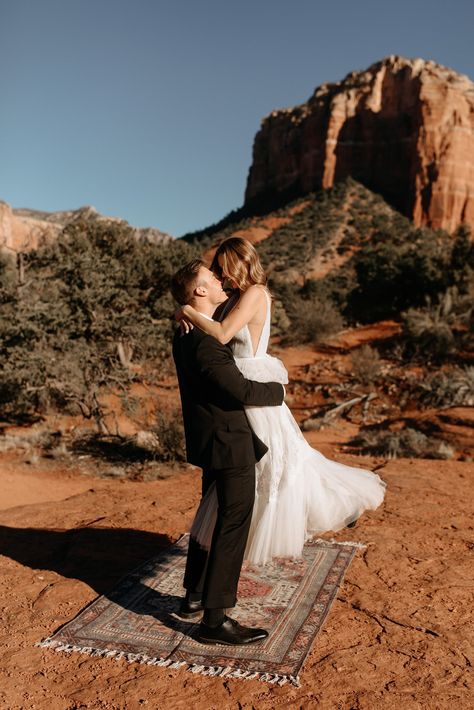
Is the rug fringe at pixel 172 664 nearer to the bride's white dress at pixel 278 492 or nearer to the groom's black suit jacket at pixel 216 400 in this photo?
the bride's white dress at pixel 278 492

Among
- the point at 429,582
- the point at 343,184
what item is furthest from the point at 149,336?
the point at 343,184

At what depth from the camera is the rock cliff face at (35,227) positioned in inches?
613

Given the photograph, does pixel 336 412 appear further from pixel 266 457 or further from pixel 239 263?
pixel 239 263

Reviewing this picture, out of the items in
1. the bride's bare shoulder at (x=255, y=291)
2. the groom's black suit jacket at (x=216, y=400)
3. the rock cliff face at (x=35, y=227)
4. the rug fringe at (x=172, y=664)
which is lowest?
the rug fringe at (x=172, y=664)

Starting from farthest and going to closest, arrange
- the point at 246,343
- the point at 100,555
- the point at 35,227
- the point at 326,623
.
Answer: the point at 35,227, the point at 100,555, the point at 326,623, the point at 246,343

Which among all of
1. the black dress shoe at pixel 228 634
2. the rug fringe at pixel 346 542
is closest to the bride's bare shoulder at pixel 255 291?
the black dress shoe at pixel 228 634

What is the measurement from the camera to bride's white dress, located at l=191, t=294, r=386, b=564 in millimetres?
3336

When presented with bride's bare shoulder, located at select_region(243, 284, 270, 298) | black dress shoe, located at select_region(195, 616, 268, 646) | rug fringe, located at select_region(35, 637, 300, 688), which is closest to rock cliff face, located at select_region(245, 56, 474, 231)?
A: bride's bare shoulder, located at select_region(243, 284, 270, 298)

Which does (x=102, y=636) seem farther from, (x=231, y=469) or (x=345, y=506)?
(x=345, y=506)

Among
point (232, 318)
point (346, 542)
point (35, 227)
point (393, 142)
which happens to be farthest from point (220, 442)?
point (393, 142)

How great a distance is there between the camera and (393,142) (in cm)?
7119

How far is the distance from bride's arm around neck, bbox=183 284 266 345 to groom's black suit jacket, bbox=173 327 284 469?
0.13 feet

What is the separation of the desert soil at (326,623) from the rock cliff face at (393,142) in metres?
60.9

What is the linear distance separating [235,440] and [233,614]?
1.21 m
